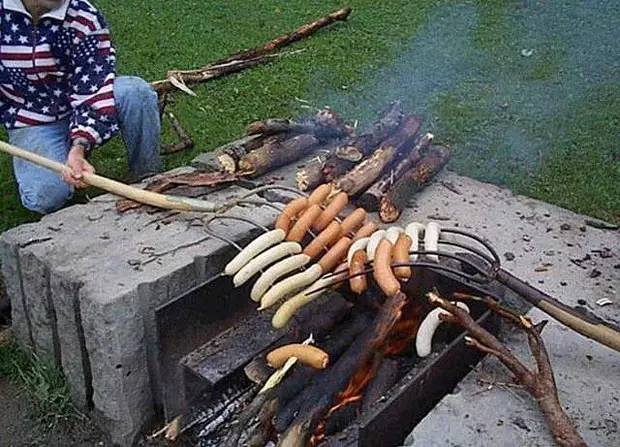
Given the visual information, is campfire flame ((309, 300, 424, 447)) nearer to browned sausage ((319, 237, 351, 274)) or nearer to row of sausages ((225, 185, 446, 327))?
row of sausages ((225, 185, 446, 327))

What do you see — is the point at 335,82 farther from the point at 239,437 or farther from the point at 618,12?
the point at 239,437

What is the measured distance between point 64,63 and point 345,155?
53.2 inches

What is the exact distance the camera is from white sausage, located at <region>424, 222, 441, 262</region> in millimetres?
2857

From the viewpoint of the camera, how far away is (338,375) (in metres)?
2.47

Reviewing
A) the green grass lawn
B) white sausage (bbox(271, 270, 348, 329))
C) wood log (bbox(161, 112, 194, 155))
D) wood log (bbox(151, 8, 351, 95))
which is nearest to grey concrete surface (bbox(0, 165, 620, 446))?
white sausage (bbox(271, 270, 348, 329))

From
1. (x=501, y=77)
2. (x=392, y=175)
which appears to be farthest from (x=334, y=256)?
(x=501, y=77)

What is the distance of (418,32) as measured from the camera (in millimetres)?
7062

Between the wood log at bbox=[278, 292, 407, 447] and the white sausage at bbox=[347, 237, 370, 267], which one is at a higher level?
the white sausage at bbox=[347, 237, 370, 267]

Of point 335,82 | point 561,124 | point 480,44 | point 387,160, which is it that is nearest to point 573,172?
point 561,124

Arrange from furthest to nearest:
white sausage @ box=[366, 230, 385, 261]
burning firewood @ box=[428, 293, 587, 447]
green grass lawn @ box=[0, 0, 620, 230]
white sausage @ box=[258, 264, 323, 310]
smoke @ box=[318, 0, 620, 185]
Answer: smoke @ box=[318, 0, 620, 185]
green grass lawn @ box=[0, 0, 620, 230]
white sausage @ box=[366, 230, 385, 261]
white sausage @ box=[258, 264, 323, 310]
burning firewood @ box=[428, 293, 587, 447]

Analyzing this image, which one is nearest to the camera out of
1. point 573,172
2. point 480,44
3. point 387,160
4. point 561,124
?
point 387,160

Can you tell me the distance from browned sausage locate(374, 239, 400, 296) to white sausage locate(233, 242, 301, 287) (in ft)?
1.03

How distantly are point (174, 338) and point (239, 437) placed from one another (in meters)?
0.42

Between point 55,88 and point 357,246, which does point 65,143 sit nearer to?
point 55,88
